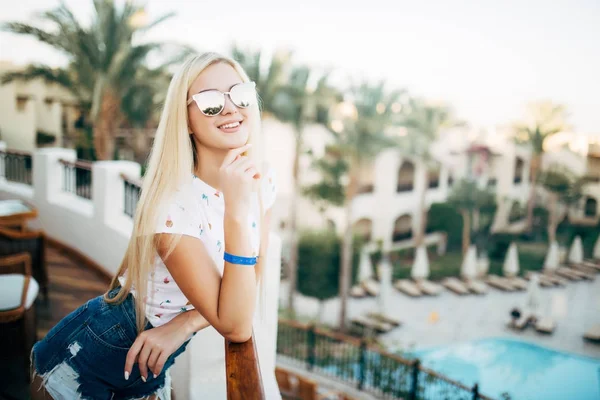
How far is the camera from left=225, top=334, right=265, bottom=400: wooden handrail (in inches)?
37.6

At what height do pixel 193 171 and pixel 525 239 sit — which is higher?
pixel 193 171

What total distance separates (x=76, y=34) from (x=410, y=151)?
60.6 ft

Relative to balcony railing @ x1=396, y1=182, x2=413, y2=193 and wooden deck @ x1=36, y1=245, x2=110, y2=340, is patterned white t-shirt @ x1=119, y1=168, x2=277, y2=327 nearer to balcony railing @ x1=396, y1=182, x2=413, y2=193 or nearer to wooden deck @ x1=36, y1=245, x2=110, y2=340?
wooden deck @ x1=36, y1=245, x2=110, y2=340

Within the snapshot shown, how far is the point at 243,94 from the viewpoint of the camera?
1369 millimetres

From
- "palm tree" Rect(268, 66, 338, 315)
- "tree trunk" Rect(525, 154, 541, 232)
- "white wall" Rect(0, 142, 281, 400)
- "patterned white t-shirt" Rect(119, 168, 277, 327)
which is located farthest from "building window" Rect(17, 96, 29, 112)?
"tree trunk" Rect(525, 154, 541, 232)

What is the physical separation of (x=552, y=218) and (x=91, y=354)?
3380 centimetres

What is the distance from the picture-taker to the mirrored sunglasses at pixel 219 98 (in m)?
1.30

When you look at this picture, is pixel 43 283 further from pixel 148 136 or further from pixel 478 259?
pixel 478 259

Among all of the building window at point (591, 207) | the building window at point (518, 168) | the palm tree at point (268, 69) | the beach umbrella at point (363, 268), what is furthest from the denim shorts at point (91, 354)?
the building window at point (518, 168)

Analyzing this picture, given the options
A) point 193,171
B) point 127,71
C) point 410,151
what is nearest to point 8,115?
point 127,71

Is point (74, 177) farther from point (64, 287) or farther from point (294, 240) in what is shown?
point (294, 240)

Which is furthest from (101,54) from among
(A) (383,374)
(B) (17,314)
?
(B) (17,314)

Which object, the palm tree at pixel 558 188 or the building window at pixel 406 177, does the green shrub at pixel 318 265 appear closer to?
the building window at pixel 406 177

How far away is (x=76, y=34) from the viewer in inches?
458
